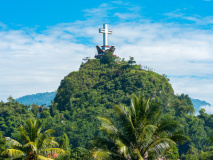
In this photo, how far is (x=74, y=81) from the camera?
105 metres

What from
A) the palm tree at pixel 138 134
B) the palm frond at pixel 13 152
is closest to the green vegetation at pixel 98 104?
the palm frond at pixel 13 152

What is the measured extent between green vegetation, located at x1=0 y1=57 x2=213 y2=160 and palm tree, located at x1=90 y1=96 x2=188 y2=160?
7209cm

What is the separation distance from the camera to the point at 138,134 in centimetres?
1606

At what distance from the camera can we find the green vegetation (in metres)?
91.9

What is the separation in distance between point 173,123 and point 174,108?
93.4 meters

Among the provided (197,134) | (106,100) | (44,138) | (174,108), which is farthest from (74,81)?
(44,138)

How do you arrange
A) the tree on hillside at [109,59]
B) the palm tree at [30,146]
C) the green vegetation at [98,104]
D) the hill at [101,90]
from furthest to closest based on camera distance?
1. the tree on hillside at [109,59]
2. the hill at [101,90]
3. the green vegetation at [98,104]
4. the palm tree at [30,146]

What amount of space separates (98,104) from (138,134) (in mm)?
86375

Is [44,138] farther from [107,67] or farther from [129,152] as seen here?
[107,67]

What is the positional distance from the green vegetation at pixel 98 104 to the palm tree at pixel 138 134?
2838 inches

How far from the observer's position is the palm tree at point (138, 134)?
1570cm

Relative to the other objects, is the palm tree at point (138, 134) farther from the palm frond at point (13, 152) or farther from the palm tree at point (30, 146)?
the palm frond at point (13, 152)

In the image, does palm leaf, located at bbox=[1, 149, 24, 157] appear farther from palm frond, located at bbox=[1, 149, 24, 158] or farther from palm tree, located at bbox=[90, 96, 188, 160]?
palm tree, located at bbox=[90, 96, 188, 160]

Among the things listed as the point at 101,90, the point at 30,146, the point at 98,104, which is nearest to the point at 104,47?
the point at 101,90
